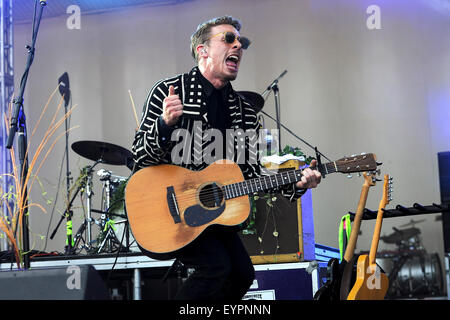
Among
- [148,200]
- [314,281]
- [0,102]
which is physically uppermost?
[0,102]

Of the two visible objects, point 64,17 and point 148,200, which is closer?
point 148,200

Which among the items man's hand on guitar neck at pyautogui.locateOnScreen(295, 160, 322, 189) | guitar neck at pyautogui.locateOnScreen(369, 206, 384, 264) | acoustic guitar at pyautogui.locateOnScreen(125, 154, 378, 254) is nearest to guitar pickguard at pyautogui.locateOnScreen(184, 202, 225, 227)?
acoustic guitar at pyautogui.locateOnScreen(125, 154, 378, 254)

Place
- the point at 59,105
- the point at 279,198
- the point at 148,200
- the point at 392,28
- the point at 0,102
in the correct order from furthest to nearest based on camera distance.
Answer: the point at 59,105 → the point at 392,28 → the point at 0,102 → the point at 279,198 → the point at 148,200

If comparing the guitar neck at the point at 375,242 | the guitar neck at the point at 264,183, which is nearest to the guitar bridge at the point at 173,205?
the guitar neck at the point at 264,183

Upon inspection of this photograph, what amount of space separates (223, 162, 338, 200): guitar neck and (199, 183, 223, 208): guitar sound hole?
0.13 feet

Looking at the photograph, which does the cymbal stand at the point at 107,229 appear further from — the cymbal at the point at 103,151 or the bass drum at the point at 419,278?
the bass drum at the point at 419,278

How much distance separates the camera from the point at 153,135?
283cm

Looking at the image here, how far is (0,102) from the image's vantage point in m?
6.07

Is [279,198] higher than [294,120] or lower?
lower

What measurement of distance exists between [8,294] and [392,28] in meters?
7.07

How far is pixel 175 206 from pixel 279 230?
5.73ft

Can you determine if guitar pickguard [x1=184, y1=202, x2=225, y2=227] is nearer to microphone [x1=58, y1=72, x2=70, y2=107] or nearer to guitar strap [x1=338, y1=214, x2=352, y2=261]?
guitar strap [x1=338, y1=214, x2=352, y2=261]
